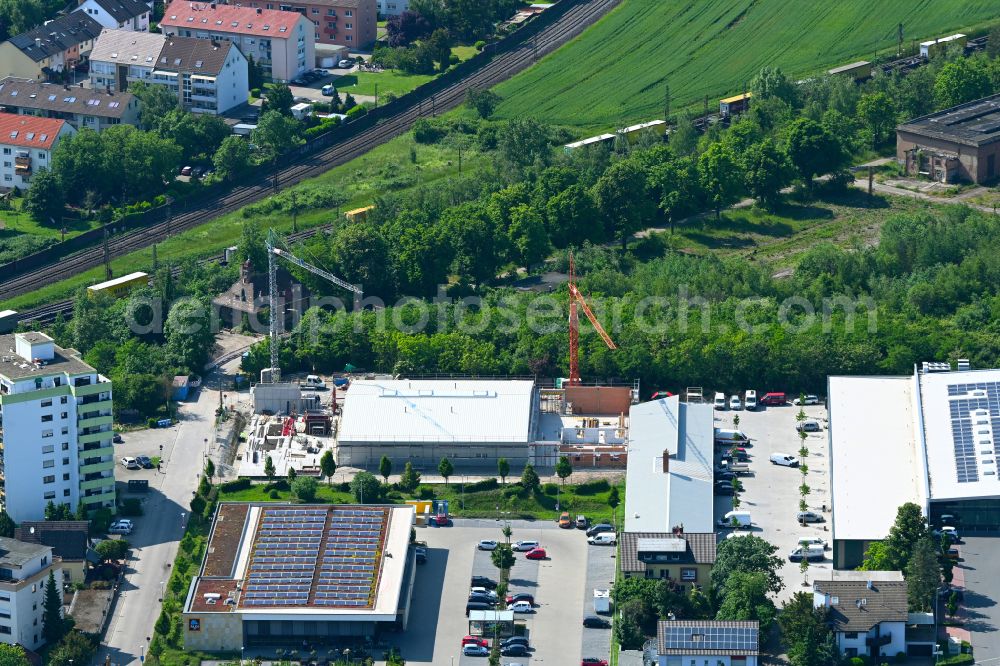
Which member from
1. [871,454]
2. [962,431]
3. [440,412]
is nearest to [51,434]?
[440,412]

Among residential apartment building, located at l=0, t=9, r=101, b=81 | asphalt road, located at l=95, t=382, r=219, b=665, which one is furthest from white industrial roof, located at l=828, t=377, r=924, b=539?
residential apartment building, located at l=0, t=9, r=101, b=81

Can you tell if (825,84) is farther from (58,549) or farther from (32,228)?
(58,549)

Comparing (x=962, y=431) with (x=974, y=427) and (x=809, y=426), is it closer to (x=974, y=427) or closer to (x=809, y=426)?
(x=974, y=427)

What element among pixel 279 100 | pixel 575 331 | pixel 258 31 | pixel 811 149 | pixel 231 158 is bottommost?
pixel 575 331

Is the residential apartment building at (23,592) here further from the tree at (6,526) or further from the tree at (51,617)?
the tree at (6,526)

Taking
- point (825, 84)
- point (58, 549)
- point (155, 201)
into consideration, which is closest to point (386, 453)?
point (58, 549)

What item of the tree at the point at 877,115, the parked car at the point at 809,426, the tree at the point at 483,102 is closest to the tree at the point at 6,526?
the parked car at the point at 809,426
